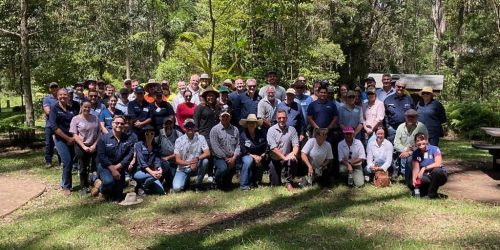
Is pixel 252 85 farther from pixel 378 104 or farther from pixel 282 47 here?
pixel 282 47

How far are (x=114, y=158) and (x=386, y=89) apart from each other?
551cm

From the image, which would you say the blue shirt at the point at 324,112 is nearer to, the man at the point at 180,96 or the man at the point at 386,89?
the man at the point at 386,89

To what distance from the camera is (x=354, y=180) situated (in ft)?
26.1

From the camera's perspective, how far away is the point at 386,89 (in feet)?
30.6

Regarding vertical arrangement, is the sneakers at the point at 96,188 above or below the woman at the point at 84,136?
below

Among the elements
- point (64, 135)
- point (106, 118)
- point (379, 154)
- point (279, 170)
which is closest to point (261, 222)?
point (279, 170)

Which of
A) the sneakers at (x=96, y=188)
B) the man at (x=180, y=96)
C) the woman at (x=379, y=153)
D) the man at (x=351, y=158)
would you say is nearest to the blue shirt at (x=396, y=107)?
the woman at (x=379, y=153)

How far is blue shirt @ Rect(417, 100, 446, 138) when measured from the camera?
838 cm

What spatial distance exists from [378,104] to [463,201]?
7.90 feet

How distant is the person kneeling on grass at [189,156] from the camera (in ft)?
25.5

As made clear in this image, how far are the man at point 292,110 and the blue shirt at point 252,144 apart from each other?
0.60 metres

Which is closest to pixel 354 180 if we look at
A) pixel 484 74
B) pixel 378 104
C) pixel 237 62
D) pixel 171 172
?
pixel 378 104

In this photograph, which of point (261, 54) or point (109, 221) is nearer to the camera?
point (109, 221)

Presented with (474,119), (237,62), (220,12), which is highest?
(220,12)
